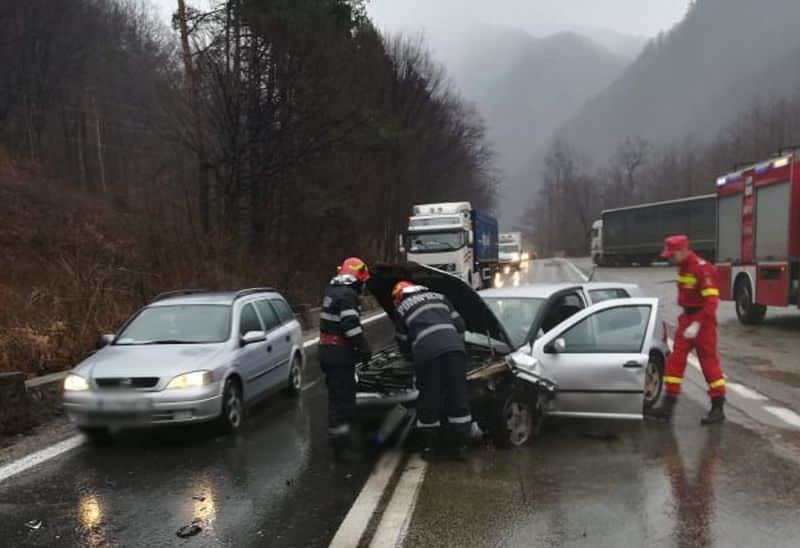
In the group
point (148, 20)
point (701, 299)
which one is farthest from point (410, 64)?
point (701, 299)

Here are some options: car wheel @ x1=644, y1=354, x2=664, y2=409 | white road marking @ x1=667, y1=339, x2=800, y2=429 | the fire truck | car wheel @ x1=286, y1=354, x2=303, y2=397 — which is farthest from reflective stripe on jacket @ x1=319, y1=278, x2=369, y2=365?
the fire truck

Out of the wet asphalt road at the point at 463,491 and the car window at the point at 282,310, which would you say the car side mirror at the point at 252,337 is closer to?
the wet asphalt road at the point at 463,491

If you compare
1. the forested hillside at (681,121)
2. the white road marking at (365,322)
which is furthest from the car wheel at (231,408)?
the forested hillside at (681,121)

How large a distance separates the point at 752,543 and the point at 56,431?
651 centimetres

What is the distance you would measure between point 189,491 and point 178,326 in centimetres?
273

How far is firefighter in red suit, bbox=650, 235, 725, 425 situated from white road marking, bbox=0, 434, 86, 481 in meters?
5.86

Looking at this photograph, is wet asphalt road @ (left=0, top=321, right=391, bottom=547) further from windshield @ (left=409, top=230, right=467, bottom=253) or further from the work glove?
windshield @ (left=409, top=230, right=467, bottom=253)

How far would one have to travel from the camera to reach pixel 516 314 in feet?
23.1

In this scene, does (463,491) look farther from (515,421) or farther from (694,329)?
(694,329)

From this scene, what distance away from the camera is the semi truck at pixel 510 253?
46.8 meters

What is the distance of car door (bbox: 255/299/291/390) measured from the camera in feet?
26.5

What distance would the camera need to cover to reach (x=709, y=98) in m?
149

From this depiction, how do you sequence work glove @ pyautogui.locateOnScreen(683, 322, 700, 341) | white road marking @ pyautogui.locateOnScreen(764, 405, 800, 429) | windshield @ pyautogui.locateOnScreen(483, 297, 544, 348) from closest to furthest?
windshield @ pyautogui.locateOnScreen(483, 297, 544, 348) < white road marking @ pyautogui.locateOnScreen(764, 405, 800, 429) < work glove @ pyautogui.locateOnScreen(683, 322, 700, 341)

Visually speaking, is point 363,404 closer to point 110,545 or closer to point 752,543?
point 110,545
